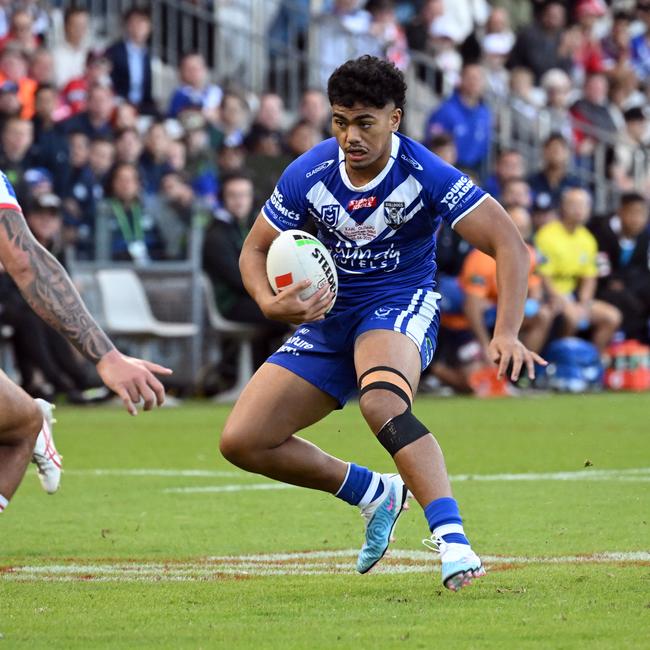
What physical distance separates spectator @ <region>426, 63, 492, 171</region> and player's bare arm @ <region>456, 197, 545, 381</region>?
552 inches

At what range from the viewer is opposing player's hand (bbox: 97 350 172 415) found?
5.38m

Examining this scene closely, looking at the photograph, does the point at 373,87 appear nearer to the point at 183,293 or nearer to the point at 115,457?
the point at 115,457

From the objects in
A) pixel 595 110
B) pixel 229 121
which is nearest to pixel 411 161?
pixel 229 121

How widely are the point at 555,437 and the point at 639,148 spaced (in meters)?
12.2

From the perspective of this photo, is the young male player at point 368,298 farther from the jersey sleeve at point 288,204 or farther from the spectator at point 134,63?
the spectator at point 134,63

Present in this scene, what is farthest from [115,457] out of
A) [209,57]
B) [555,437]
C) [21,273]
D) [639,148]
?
[639,148]

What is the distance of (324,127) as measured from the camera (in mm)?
20781

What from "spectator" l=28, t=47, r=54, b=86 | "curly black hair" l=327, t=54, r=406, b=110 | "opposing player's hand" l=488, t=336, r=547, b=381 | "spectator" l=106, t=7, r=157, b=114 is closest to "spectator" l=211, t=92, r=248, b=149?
"spectator" l=106, t=7, r=157, b=114

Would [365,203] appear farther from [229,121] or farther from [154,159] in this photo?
[229,121]

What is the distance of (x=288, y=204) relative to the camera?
727cm

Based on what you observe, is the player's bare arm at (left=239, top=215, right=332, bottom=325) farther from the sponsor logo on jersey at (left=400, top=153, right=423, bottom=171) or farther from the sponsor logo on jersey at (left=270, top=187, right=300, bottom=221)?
the sponsor logo on jersey at (left=400, top=153, right=423, bottom=171)

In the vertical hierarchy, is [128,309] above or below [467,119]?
below

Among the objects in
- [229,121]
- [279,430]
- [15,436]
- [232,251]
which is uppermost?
[15,436]

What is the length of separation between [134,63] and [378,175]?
1281 cm
